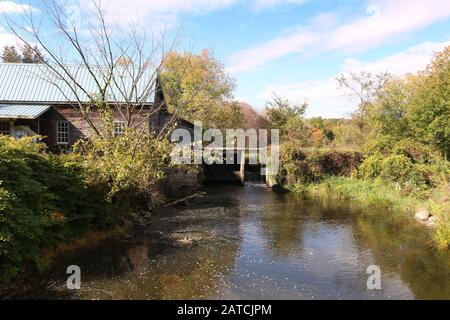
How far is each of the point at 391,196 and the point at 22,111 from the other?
20972 millimetres

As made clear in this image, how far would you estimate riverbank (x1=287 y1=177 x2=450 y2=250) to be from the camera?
44.3ft

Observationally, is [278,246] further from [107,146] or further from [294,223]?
[107,146]

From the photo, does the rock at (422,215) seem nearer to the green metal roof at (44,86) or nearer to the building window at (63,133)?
the green metal roof at (44,86)

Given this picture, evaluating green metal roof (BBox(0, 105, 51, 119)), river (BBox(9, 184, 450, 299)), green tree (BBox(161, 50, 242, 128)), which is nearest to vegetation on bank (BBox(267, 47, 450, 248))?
river (BBox(9, 184, 450, 299))

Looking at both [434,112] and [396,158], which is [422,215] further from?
[434,112]

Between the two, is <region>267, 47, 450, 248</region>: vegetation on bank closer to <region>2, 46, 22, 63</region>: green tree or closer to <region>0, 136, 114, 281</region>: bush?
<region>0, 136, 114, 281</region>: bush

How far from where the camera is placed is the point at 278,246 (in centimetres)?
1337

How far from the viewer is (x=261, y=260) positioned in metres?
12.0

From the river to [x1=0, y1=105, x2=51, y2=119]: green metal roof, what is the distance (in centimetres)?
1065

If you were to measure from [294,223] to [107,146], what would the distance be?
818 centimetres

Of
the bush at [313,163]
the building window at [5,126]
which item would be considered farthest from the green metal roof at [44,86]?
the bush at [313,163]

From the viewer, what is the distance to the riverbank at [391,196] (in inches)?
532
